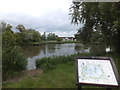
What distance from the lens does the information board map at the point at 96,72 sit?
2.07 m

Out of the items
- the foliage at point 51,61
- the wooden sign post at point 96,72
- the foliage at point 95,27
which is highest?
the foliage at point 95,27

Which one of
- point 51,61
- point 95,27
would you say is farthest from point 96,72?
point 95,27

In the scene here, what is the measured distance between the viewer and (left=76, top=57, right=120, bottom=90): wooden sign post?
2.04m

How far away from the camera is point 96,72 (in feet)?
7.29

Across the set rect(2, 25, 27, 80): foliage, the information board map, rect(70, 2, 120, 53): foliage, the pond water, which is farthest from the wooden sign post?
rect(70, 2, 120, 53): foliage

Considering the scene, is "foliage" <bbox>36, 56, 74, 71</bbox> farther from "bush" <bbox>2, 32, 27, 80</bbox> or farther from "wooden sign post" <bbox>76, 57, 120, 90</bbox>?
"wooden sign post" <bbox>76, 57, 120, 90</bbox>

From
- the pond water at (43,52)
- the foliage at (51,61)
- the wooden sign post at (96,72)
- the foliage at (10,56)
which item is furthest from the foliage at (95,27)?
the wooden sign post at (96,72)

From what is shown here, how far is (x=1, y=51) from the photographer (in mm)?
4898

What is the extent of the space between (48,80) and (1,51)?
96.9 inches

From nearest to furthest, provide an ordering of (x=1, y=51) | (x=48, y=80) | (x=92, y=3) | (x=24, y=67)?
(x=48, y=80) → (x=1, y=51) → (x=24, y=67) → (x=92, y=3)

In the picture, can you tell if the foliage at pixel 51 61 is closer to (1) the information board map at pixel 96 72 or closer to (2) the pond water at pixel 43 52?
(2) the pond water at pixel 43 52

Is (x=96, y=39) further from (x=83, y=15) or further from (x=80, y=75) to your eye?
(x=80, y=75)

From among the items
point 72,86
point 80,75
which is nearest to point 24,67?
point 72,86

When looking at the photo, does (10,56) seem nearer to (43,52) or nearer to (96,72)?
(96,72)
